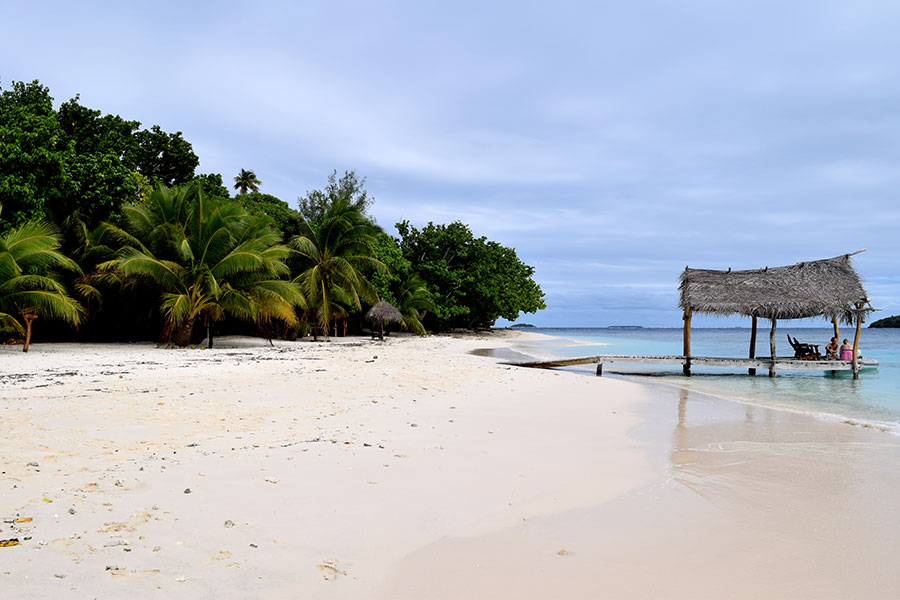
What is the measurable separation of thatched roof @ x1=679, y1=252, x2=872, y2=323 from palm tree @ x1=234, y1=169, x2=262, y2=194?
118ft

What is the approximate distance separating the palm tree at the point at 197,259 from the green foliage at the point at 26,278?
180 cm

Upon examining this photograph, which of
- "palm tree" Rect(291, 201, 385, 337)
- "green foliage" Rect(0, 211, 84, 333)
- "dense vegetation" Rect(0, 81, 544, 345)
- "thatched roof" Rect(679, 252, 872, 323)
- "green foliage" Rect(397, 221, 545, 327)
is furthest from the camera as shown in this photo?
"green foliage" Rect(397, 221, 545, 327)

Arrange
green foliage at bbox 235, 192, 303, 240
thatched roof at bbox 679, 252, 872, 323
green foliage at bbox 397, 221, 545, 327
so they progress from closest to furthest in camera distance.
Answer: thatched roof at bbox 679, 252, 872, 323, green foliage at bbox 235, 192, 303, 240, green foliage at bbox 397, 221, 545, 327

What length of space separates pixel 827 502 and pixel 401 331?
32621 millimetres

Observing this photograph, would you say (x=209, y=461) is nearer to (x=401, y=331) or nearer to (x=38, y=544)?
(x=38, y=544)

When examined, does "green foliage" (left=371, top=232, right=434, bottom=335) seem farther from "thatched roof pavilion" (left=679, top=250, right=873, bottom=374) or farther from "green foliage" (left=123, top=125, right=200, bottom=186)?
"thatched roof pavilion" (left=679, top=250, right=873, bottom=374)

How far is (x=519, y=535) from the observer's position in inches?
126

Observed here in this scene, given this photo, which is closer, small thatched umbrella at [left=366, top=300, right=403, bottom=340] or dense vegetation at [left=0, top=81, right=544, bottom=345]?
dense vegetation at [left=0, top=81, right=544, bottom=345]

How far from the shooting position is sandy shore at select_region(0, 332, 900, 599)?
2564 millimetres

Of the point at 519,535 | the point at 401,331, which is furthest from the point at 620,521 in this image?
the point at 401,331

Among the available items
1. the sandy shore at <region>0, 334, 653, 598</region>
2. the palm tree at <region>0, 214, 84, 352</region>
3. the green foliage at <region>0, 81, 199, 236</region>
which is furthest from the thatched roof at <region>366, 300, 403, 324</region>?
the sandy shore at <region>0, 334, 653, 598</region>

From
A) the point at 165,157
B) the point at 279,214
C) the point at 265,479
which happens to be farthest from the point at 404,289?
the point at 265,479

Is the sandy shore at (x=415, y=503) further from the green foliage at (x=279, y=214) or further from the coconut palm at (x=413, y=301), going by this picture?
the coconut palm at (x=413, y=301)

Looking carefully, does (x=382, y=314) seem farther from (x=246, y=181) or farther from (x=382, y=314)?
(x=246, y=181)
